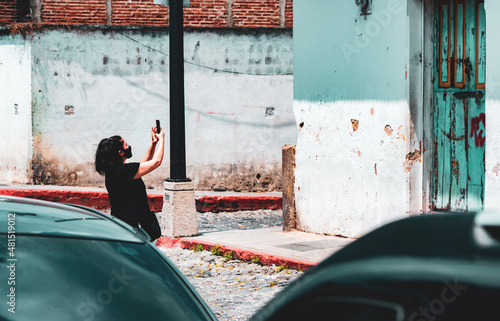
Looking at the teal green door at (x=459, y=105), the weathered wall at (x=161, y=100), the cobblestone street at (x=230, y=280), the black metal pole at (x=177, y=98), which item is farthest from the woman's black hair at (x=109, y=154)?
the weathered wall at (x=161, y=100)

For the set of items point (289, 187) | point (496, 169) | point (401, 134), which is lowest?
point (289, 187)

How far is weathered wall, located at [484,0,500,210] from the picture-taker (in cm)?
826

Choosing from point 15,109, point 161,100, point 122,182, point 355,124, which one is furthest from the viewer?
point 15,109

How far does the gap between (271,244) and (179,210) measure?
4.77ft

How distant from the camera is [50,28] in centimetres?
1591

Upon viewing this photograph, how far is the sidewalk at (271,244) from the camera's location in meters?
8.62

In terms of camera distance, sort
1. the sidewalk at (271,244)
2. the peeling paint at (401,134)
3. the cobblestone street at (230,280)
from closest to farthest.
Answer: the cobblestone street at (230,280) < the sidewalk at (271,244) < the peeling paint at (401,134)

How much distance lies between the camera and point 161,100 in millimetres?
16188

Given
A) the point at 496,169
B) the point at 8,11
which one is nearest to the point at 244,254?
the point at 496,169

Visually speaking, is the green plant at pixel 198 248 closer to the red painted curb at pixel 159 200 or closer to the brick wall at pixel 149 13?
the red painted curb at pixel 159 200

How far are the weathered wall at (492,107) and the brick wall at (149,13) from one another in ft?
28.1

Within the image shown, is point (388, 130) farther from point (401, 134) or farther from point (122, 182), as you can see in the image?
point (122, 182)

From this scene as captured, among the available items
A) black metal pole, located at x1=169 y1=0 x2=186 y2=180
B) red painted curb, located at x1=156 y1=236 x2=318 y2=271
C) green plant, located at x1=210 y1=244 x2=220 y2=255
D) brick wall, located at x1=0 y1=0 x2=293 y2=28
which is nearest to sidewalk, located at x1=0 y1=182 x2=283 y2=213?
black metal pole, located at x1=169 y1=0 x2=186 y2=180

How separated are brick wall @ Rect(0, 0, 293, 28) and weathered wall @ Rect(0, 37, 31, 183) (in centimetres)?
78
